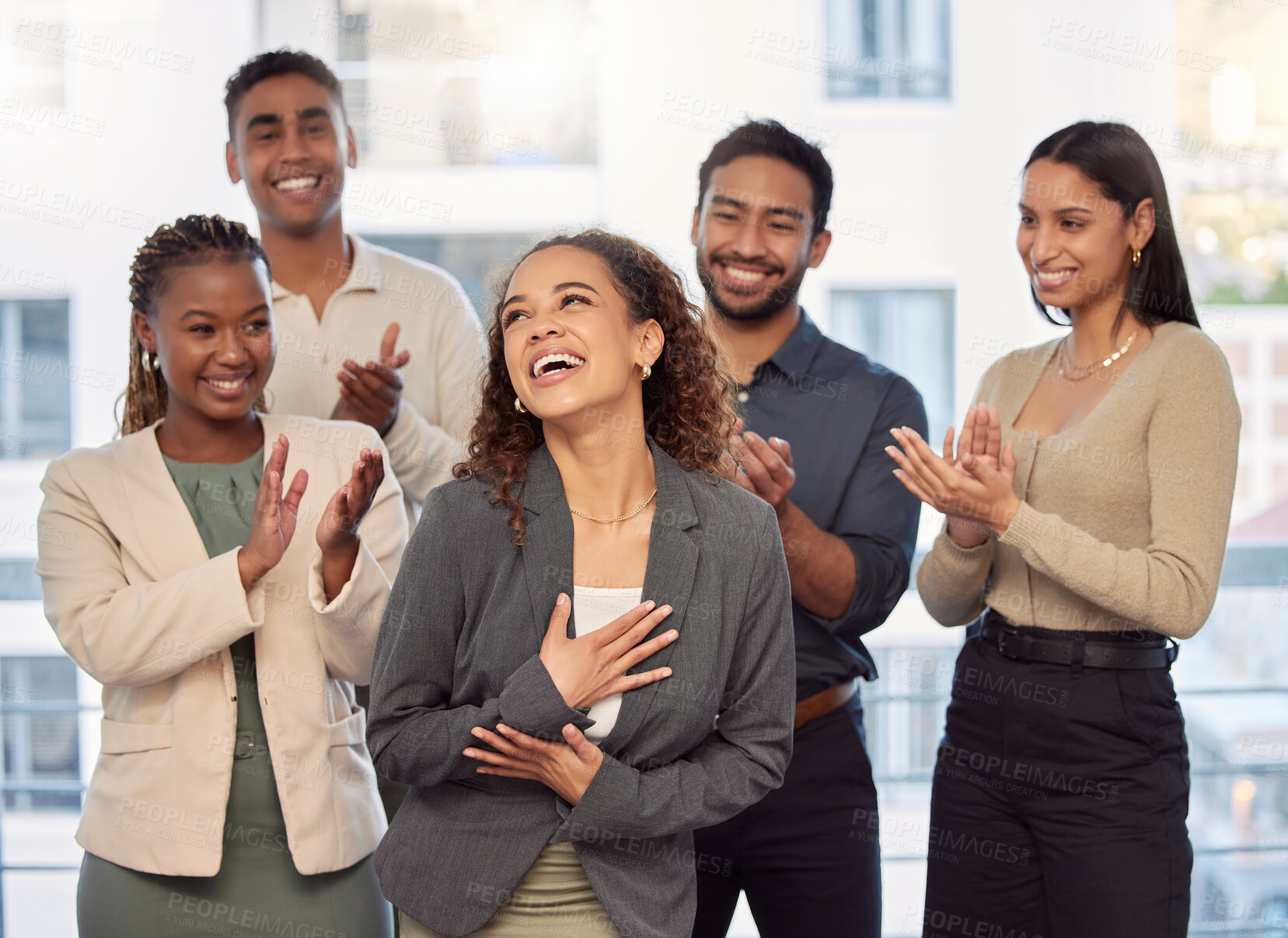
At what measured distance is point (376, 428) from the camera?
Result: 7.47ft

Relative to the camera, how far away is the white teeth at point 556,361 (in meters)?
1.58

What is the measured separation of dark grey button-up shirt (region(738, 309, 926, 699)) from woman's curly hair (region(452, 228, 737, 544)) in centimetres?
45

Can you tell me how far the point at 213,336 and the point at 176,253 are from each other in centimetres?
18

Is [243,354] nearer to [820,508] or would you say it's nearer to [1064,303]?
[820,508]

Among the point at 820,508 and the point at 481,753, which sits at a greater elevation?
the point at 820,508

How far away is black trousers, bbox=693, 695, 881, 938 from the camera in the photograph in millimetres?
2039

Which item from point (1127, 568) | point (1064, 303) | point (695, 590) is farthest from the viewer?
point (1064, 303)

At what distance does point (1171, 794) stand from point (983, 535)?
1.74 feet

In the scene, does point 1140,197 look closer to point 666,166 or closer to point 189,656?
point 189,656

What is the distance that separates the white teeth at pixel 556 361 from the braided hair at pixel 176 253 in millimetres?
723

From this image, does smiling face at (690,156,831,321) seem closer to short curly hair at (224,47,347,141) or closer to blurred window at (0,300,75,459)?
short curly hair at (224,47,347,141)

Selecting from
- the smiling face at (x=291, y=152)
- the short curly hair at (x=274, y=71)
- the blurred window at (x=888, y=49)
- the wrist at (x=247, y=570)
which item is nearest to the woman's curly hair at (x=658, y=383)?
the wrist at (x=247, y=570)

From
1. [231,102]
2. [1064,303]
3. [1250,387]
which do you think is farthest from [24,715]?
[1250,387]

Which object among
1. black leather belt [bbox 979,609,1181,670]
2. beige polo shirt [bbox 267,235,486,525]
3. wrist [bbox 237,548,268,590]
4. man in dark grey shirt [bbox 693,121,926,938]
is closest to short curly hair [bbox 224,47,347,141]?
beige polo shirt [bbox 267,235,486,525]
